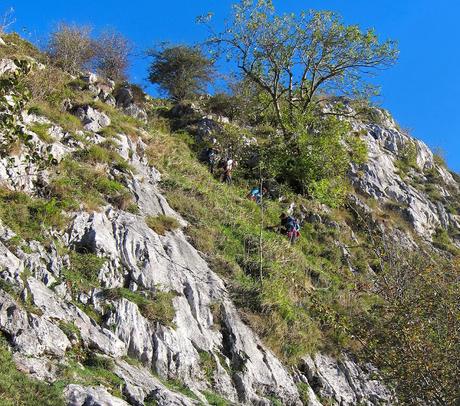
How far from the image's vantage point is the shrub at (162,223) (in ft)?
43.1

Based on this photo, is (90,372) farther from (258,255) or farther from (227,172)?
(227,172)

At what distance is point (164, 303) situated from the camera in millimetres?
10461

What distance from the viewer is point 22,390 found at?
6754mm

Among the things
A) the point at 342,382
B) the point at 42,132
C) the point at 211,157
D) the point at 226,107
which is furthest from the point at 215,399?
the point at 226,107

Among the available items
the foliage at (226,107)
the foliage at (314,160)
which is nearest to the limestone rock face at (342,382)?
the foliage at (314,160)

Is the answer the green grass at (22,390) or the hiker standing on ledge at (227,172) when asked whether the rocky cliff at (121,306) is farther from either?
the hiker standing on ledge at (227,172)

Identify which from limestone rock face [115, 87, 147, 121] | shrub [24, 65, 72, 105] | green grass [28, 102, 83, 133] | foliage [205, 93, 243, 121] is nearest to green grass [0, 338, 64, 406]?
green grass [28, 102, 83, 133]

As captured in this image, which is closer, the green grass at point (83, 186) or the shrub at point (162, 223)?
the green grass at point (83, 186)

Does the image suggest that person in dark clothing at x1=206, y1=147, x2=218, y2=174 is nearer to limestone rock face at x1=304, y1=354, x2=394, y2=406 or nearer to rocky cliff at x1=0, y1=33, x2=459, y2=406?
rocky cliff at x1=0, y1=33, x2=459, y2=406

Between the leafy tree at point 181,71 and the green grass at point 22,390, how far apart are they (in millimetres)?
25806

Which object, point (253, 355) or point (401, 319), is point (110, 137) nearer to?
point (253, 355)

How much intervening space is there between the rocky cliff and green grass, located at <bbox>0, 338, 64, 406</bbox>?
0.18 meters

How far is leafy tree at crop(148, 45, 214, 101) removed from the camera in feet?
104

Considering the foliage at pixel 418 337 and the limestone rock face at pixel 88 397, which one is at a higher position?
the foliage at pixel 418 337
